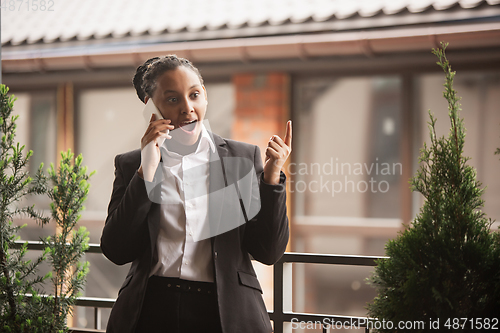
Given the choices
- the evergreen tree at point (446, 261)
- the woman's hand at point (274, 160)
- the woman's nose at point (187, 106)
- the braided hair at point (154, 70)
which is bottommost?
the evergreen tree at point (446, 261)

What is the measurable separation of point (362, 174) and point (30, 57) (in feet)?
10.5

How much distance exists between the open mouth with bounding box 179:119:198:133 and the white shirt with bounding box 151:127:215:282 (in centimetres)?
11

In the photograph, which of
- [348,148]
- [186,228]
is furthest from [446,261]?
[348,148]

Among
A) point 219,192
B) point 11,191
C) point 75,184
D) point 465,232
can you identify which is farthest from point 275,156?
point 11,191

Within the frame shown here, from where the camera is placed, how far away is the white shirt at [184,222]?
1423mm

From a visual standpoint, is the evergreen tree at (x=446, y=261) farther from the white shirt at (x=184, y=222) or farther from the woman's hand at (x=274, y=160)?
the white shirt at (x=184, y=222)

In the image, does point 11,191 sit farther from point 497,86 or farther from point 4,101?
point 497,86

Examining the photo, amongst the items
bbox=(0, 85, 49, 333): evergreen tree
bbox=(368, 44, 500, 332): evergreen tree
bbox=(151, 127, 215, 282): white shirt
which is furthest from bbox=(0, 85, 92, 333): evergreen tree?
bbox=(368, 44, 500, 332): evergreen tree

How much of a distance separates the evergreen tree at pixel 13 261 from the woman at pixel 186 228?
91cm

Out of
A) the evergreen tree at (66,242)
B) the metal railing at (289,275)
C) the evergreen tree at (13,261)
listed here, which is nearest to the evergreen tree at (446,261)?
the metal railing at (289,275)

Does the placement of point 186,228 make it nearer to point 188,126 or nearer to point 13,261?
point 188,126

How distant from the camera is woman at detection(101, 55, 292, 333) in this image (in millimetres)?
1412

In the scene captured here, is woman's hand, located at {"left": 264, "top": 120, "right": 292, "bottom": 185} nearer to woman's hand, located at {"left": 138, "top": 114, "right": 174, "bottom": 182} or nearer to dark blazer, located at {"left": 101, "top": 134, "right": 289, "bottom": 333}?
dark blazer, located at {"left": 101, "top": 134, "right": 289, "bottom": 333}

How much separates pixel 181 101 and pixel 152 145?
173 millimetres
